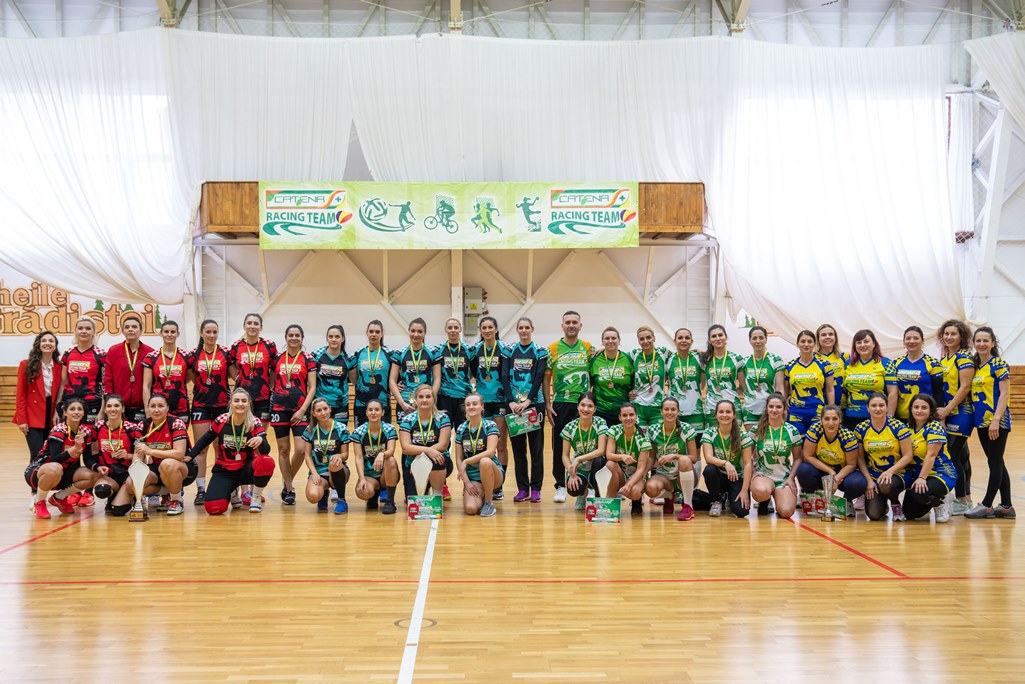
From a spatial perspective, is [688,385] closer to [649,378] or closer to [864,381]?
[649,378]

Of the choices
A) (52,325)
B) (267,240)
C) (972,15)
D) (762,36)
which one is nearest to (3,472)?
Result: (267,240)

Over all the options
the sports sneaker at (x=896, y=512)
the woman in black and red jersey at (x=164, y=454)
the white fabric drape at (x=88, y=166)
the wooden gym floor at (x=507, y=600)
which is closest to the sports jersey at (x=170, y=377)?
the woman in black and red jersey at (x=164, y=454)

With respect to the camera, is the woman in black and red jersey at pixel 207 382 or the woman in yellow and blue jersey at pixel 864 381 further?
the woman in black and red jersey at pixel 207 382

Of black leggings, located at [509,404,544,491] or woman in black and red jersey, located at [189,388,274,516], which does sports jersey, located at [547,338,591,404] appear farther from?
woman in black and red jersey, located at [189,388,274,516]

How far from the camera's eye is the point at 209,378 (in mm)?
6613

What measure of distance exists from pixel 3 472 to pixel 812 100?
11239 millimetres

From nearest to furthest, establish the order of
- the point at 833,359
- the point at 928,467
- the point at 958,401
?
the point at 928,467 → the point at 958,401 → the point at 833,359

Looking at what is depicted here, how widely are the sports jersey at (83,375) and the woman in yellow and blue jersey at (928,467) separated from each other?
20.1 ft

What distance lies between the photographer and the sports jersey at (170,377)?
21.4 feet

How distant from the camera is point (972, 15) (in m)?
14.0

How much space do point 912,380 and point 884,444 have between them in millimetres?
617

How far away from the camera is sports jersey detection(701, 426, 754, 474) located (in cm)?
614

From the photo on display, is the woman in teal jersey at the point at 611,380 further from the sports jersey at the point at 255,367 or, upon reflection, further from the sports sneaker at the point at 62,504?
the sports sneaker at the point at 62,504

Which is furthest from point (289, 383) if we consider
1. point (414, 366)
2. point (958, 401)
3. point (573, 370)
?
point (958, 401)
